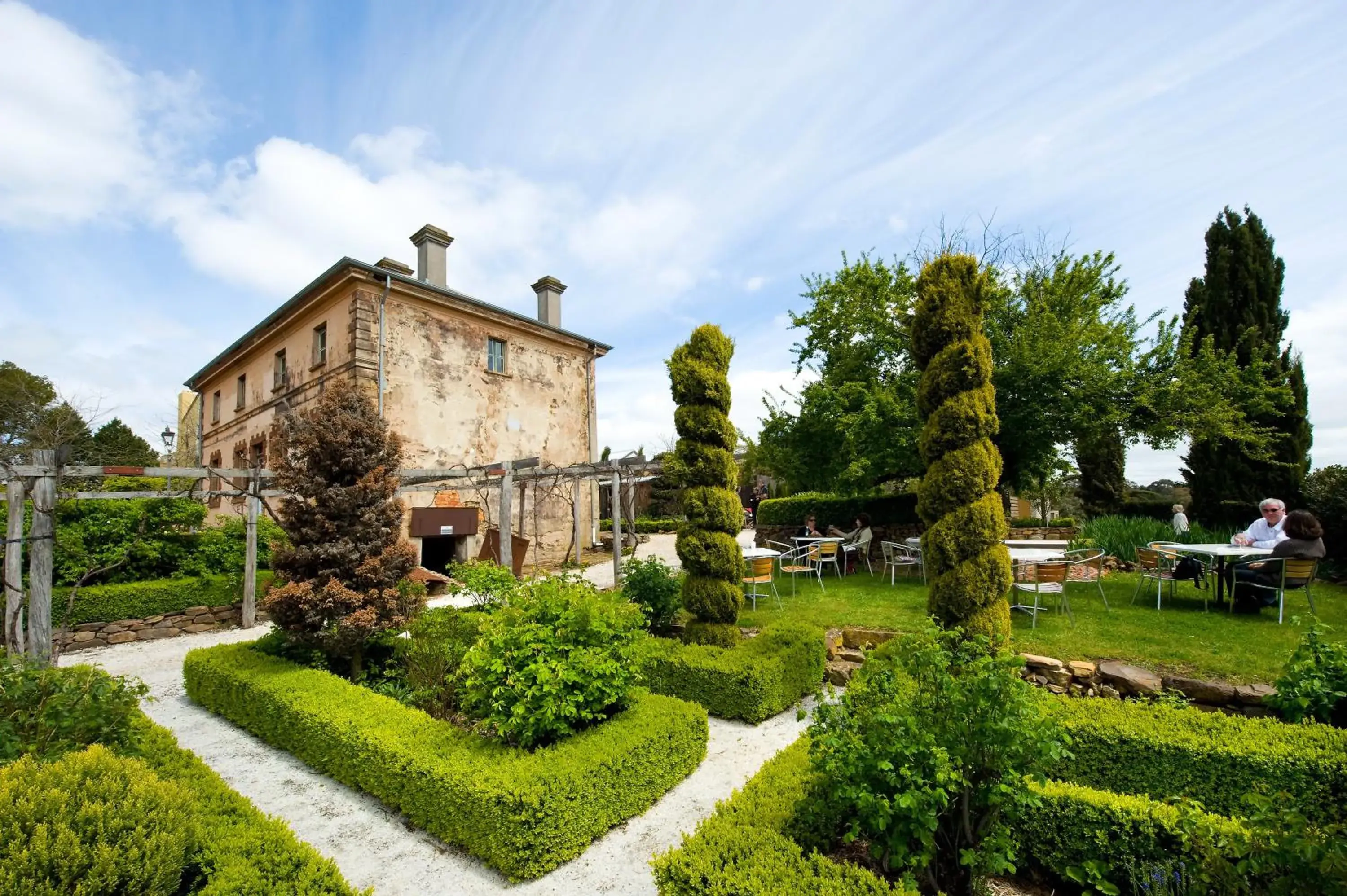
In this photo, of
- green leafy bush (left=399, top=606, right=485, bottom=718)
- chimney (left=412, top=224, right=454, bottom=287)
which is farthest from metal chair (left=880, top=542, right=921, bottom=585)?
chimney (left=412, top=224, right=454, bottom=287)

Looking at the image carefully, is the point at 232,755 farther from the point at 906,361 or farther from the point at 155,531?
the point at 906,361

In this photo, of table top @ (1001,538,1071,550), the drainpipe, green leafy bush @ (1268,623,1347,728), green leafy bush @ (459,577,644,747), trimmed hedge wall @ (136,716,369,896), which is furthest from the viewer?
the drainpipe

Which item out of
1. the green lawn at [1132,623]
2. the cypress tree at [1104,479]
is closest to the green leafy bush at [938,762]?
the green lawn at [1132,623]

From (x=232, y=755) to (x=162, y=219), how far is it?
22.7ft

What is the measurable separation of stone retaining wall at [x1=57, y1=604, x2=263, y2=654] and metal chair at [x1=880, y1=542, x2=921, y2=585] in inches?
430

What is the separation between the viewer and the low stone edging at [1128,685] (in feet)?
14.1

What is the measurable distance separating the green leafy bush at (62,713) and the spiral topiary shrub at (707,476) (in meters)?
4.45

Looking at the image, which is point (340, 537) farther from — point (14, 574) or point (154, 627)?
point (154, 627)

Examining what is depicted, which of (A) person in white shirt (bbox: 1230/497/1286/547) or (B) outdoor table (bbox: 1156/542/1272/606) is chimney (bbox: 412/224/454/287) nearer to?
(B) outdoor table (bbox: 1156/542/1272/606)

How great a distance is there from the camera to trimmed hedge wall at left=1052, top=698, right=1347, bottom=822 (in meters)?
2.99

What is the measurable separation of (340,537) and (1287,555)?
10.2m

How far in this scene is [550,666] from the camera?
156 inches

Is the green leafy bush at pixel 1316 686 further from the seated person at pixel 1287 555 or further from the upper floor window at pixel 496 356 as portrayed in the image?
the upper floor window at pixel 496 356

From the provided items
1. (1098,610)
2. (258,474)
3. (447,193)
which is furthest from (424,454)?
(1098,610)
